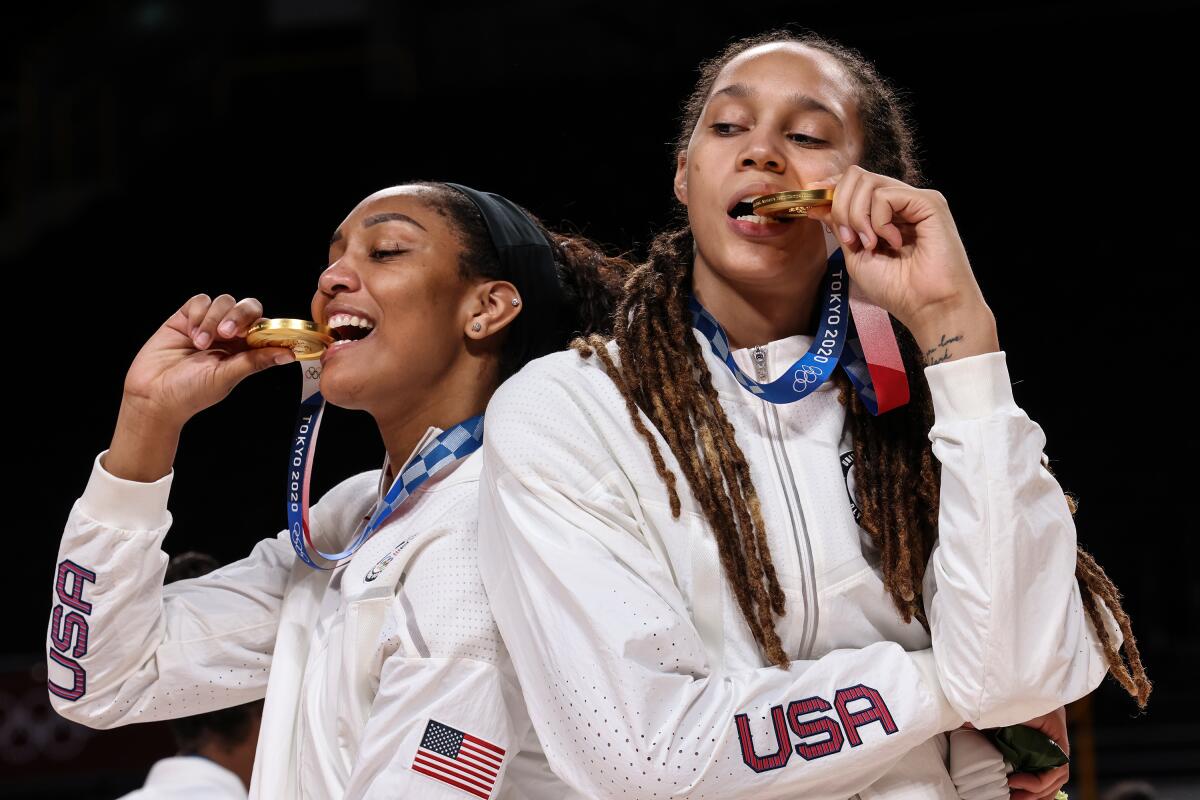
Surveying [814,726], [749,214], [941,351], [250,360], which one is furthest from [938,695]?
[250,360]

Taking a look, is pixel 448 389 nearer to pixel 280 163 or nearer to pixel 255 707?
pixel 255 707

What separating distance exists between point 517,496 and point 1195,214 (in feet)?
17.1

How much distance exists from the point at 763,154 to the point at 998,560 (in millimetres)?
579

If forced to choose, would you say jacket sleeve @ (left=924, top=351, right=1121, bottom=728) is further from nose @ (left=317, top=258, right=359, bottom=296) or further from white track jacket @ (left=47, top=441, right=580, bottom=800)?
nose @ (left=317, top=258, right=359, bottom=296)

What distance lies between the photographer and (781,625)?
1579 millimetres

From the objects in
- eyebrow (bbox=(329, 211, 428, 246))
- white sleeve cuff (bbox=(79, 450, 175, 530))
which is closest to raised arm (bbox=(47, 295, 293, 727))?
white sleeve cuff (bbox=(79, 450, 175, 530))

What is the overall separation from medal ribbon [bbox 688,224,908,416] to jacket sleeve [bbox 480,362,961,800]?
0.27 metres

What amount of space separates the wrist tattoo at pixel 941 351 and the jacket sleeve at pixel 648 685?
32 centimetres

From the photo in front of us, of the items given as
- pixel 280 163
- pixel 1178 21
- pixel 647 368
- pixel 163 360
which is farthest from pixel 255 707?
pixel 1178 21

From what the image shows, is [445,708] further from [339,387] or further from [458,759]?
[339,387]

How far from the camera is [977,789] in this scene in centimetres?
161

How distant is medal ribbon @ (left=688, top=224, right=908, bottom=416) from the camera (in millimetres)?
1659

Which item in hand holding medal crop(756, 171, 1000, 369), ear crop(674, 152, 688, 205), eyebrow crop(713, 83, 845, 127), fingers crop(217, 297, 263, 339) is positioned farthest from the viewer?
fingers crop(217, 297, 263, 339)

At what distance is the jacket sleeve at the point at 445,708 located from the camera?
158 cm
